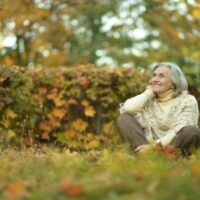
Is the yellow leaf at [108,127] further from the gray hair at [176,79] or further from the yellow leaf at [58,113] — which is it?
the gray hair at [176,79]

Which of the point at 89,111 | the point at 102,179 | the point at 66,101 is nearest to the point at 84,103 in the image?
the point at 89,111

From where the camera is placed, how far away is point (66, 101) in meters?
7.94

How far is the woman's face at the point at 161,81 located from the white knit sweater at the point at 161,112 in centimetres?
7

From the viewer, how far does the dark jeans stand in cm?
551

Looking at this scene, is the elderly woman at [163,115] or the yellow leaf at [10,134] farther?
the yellow leaf at [10,134]

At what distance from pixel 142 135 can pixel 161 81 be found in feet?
2.14

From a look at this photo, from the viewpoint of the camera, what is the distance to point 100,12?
47.7ft

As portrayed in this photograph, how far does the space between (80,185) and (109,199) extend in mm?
262

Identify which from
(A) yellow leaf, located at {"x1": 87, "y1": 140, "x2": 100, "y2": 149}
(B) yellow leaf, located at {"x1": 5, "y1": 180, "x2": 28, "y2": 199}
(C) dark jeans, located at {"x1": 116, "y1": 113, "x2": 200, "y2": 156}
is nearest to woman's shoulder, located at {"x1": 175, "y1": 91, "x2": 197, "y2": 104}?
(C) dark jeans, located at {"x1": 116, "y1": 113, "x2": 200, "y2": 156}

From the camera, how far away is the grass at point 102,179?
2943mm

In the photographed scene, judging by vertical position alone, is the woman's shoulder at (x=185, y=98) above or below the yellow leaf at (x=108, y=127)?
above

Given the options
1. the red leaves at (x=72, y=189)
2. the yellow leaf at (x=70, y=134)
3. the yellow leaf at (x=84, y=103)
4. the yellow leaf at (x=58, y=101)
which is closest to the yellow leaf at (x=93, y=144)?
the yellow leaf at (x=70, y=134)

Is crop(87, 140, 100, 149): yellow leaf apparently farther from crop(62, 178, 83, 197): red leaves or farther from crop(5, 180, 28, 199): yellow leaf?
crop(62, 178, 83, 197): red leaves

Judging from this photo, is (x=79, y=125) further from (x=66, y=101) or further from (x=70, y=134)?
(x=66, y=101)
